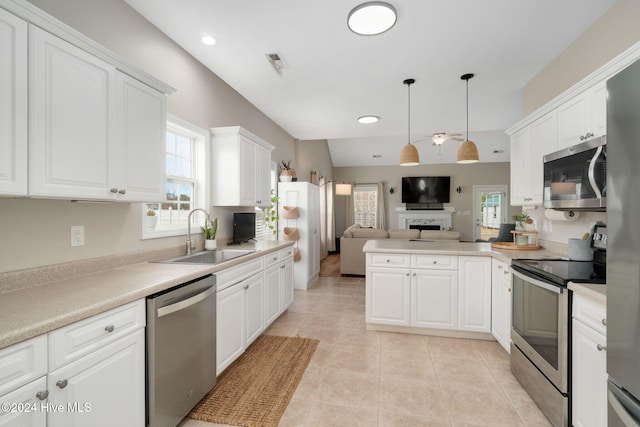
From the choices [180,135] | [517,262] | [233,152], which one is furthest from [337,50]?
[517,262]

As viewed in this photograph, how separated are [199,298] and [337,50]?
7.88 ft

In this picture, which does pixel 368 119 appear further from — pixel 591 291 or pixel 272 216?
pixel 591 291

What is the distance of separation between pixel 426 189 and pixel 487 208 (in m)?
→ 2.01

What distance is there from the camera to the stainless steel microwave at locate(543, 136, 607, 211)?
1729mm

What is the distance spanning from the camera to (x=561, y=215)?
263 centimetres

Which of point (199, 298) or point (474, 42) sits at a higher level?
point (474, 42)

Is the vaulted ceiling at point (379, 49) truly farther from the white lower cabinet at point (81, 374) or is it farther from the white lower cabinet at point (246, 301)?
the white lower cabinet at point (81, 374)

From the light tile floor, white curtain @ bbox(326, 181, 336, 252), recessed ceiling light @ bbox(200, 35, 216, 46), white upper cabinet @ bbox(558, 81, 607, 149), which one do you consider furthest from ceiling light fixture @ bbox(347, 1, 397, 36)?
white curtain @ bbox(326, 181, 336, 252)

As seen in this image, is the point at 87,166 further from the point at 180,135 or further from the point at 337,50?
the point at 337,50

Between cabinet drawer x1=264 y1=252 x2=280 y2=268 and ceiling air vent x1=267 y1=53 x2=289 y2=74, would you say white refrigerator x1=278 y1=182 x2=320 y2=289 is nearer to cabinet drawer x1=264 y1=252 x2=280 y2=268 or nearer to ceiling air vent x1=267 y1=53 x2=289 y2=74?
cabinet drawer x1=264 y1=252 x2=280 y2=268

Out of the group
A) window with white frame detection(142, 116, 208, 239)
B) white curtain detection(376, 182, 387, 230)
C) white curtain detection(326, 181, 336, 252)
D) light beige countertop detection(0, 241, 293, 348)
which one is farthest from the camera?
white curtain detection(376, 182, 387, 230)

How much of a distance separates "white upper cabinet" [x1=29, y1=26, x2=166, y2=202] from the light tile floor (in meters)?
1.54

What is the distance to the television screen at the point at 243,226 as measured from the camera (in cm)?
341

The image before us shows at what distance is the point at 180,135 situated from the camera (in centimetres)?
281
